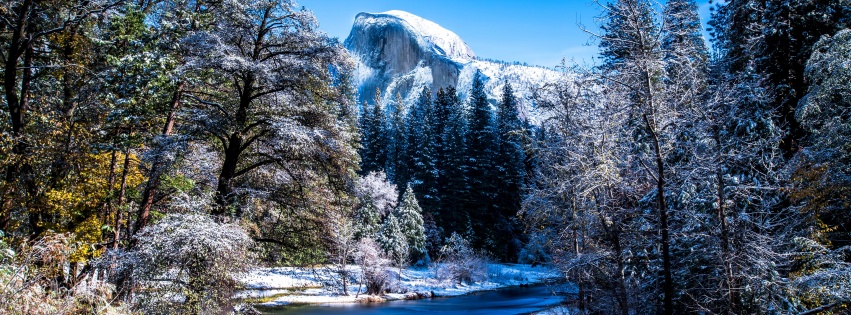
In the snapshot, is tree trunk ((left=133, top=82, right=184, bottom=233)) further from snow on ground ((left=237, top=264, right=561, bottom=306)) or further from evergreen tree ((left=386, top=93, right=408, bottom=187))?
evergreen tree ((left=386, top=93, right=408, bottom=187))

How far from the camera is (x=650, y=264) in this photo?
1070 cm

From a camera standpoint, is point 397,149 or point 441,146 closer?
point 441,146

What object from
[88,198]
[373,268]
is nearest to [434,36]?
[373,268]

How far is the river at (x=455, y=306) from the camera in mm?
25469

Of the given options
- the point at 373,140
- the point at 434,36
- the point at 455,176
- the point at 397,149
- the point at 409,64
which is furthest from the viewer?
the point at 434,36

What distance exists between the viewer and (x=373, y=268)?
1222 inches

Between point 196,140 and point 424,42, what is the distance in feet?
470

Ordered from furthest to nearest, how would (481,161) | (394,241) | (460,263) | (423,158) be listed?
(423,158), (481,161), (460,263), (394,241)

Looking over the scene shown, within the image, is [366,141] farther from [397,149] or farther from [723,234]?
[723,234]

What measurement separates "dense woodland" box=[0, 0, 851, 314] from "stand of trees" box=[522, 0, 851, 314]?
0.06 metres

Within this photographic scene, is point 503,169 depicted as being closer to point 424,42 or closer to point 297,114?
point 297,114

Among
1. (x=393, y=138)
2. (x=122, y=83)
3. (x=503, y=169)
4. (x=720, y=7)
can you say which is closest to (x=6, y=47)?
(x=122, y=83)

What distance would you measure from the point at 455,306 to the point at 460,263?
29.9ft

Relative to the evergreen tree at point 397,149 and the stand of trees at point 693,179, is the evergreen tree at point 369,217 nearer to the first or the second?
the evergreen tree at point 397,149
